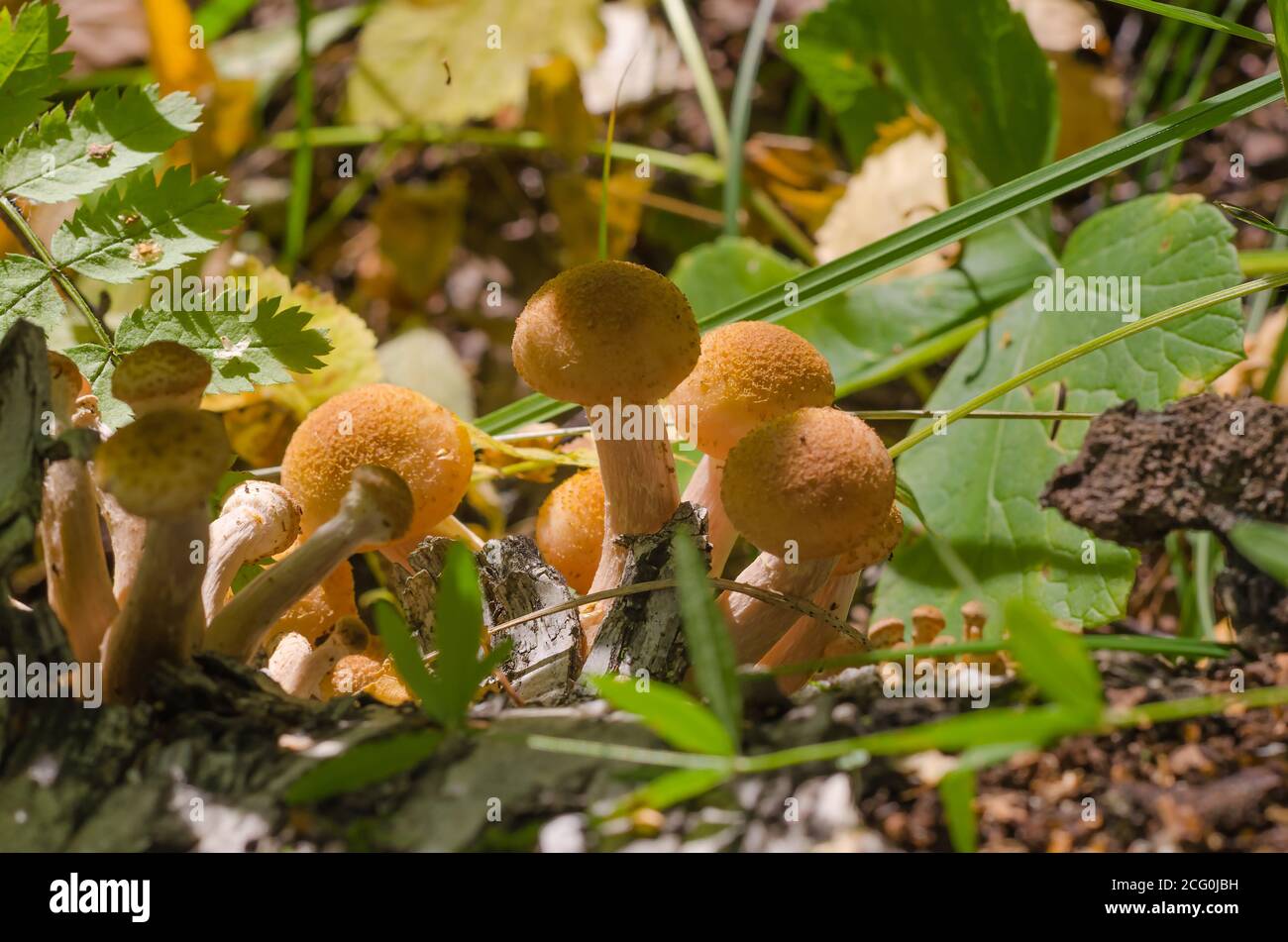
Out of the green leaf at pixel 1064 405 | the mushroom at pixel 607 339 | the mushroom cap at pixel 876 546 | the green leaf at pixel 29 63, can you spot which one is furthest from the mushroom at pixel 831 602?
the green leaf at pixel 29 63

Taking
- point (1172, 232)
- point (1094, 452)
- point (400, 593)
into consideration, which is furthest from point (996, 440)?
point (400, 593)

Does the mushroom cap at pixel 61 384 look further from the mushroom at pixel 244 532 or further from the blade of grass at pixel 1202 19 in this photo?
the blade of grass at pixel 1202 19

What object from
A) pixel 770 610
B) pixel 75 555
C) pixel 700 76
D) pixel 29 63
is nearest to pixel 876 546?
pixel 770 610

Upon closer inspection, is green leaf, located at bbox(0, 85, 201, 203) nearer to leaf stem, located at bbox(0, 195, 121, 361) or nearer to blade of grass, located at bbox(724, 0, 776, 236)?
leaf stem, located at bbox(0, 195, 121, 361)

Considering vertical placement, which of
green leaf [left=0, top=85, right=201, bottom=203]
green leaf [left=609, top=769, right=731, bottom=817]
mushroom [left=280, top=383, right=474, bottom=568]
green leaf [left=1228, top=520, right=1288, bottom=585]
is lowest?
green leaf [left=609, top=769, right=731, bottom=817]

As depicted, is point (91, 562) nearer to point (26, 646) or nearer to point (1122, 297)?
point (26, 646)
